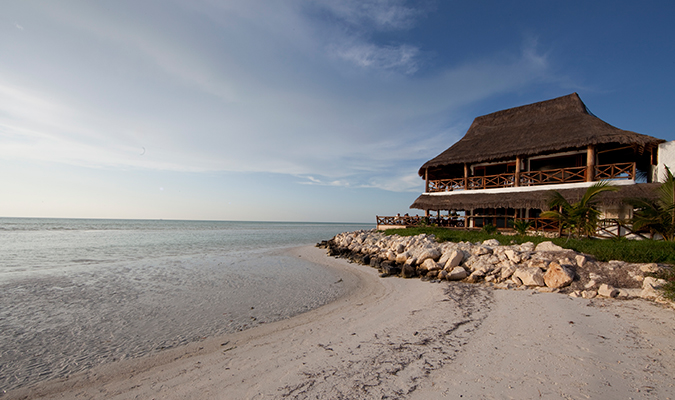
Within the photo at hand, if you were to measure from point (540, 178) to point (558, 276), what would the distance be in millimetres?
9377

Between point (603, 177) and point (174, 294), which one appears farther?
point (603, 177)

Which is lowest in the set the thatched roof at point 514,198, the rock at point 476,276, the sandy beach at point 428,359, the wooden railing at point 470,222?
the sandy beach at point 428,359

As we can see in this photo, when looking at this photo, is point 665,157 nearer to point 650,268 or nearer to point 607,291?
point 650,268

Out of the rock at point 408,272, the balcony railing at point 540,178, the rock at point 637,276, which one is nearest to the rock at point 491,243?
the rock at point 408,272

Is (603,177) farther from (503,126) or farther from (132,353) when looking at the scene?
(132,353)

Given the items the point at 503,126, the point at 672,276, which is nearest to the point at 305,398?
the point at 672,276

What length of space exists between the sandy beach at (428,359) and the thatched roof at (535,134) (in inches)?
395

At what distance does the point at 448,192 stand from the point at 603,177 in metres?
6.99

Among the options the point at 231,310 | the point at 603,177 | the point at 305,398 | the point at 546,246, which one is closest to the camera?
A: the point at 305,398

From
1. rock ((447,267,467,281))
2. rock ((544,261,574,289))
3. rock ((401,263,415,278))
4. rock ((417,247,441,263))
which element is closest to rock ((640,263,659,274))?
rock ((544,261,574,289))

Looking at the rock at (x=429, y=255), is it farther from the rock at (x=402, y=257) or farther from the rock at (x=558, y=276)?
the rock at (x=558, y=276)

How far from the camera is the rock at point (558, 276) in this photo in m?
6.83

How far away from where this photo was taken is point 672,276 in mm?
6059

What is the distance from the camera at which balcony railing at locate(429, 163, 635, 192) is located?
12844 millimetres
